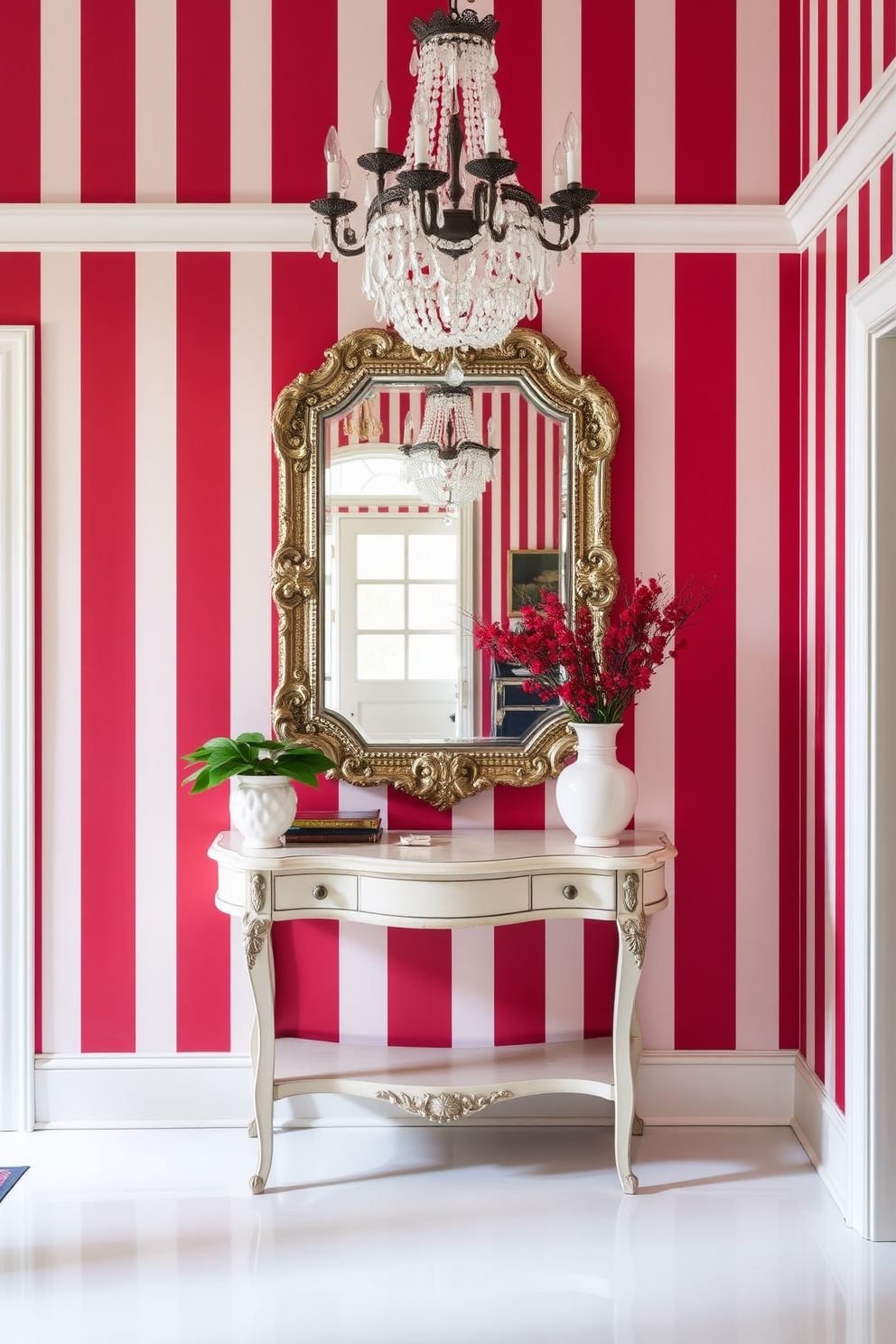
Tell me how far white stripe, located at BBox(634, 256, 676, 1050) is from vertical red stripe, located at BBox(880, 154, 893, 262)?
796 mm

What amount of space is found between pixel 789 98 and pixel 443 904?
8.50 feet

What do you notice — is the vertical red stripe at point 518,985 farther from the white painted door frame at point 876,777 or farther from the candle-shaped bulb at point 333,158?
the candle-shaped bulb at point 333,158

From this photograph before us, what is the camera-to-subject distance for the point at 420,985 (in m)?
3.16

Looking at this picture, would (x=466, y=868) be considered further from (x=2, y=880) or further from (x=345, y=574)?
(x=2, y=880)

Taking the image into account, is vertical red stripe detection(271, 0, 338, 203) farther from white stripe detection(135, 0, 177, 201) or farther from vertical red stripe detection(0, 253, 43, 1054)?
vertical red stripe detection(0, 253, 43, 1054)

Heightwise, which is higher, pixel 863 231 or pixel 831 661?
pixel 863 231

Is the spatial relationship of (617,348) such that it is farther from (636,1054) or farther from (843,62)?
(636,1054)

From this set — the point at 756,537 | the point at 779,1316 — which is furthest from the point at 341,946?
the point at 756,537

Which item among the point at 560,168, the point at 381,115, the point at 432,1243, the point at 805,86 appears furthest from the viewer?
the point at 805,86

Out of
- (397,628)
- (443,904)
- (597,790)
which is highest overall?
(397,628)

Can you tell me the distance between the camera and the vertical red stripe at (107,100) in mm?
3104

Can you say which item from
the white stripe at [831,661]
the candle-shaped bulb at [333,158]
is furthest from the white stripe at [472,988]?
the candle-shaped bulb at [333,158]

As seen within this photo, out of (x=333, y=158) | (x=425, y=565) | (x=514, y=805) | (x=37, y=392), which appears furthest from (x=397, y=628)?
(x=333, y=158)

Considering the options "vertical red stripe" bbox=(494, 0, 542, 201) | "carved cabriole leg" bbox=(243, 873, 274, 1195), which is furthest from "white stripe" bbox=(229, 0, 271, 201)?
"carved cabriole leg" bbox=(243, 873, 274, 1195)
